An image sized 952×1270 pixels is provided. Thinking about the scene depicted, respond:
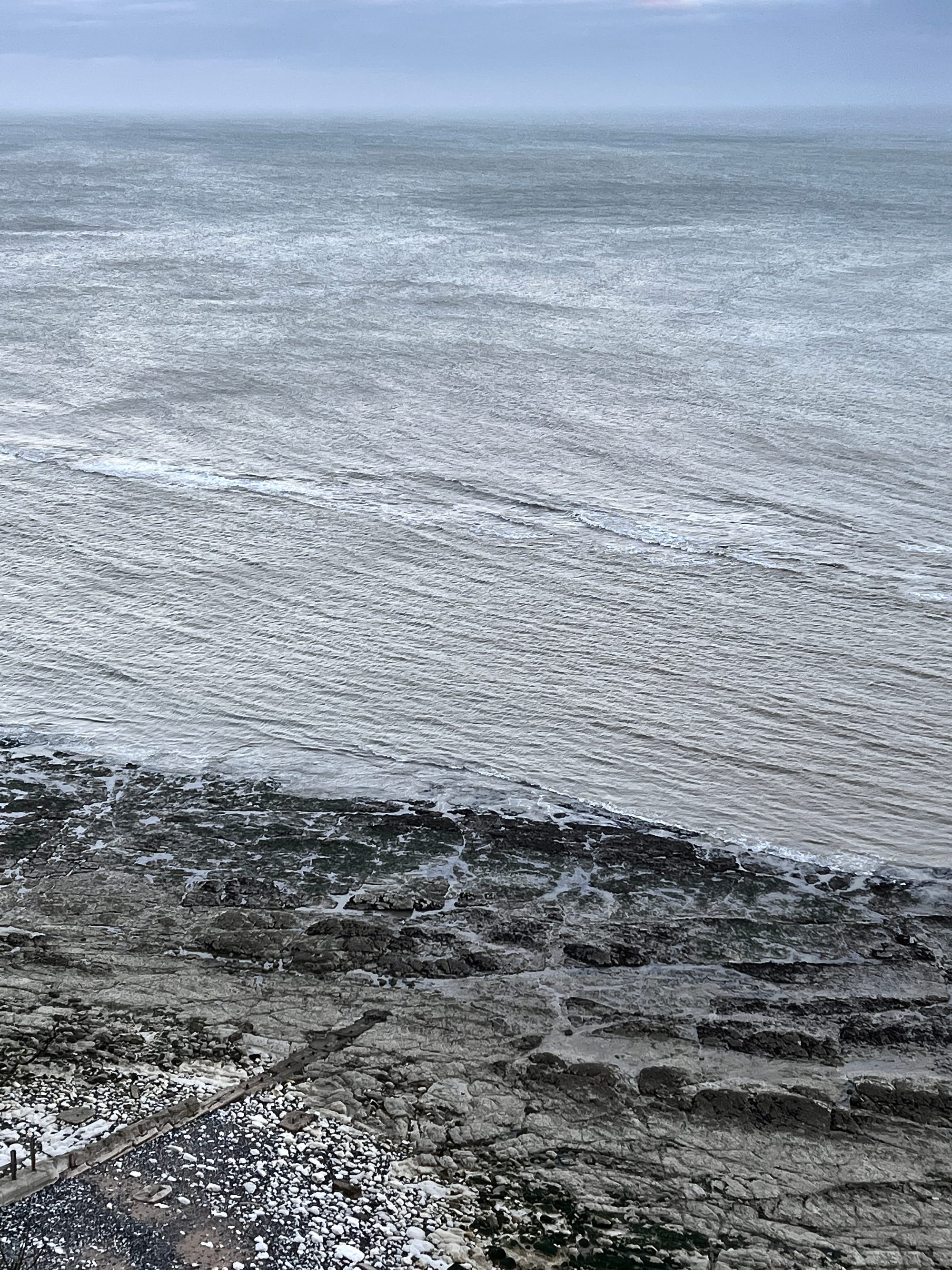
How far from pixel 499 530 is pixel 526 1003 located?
35.4 ft

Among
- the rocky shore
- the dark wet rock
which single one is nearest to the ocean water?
the rocky shore

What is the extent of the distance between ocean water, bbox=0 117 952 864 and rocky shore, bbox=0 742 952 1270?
104 cm

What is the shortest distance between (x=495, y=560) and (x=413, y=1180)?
11.7m

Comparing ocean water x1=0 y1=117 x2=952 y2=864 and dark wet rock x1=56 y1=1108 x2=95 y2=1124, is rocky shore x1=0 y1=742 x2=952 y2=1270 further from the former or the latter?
ocean water x1=0 y1=117 x2=952 y2=864

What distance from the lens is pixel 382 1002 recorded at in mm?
11039

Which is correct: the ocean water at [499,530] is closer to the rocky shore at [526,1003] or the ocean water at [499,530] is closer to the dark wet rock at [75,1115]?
the rocky shore at [526,1003]

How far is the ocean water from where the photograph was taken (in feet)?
49.3

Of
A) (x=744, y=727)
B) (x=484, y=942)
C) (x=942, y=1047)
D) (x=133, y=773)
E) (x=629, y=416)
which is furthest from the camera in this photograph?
(x=629, y=416)

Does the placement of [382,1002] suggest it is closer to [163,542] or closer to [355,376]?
[163,542]

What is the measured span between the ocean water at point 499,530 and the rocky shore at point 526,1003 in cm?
104

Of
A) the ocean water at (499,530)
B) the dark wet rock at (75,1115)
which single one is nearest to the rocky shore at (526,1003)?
the dark wet rock at (75,1115)

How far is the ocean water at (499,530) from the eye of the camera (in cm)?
1502

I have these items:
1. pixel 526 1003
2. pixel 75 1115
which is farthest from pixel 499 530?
pixel 75 1115

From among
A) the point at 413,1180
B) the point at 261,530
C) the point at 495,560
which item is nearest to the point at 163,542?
the point at 261,530
